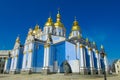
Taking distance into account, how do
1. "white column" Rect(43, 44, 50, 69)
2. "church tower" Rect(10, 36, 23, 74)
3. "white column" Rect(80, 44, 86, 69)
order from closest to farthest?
"white column" Rect(80, 44, 86, 69)
"white column" Rect(43, 44, 50, 69)
"church tower" Rect(10, 36, 23, 74)

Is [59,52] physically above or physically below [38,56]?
above

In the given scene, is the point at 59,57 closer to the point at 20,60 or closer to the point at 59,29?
the point at 59,29

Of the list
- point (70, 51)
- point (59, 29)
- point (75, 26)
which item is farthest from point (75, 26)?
point (70, 51)

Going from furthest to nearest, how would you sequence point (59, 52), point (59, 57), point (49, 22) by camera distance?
point (49, 22) → point (59, 52) → point (59, 57)

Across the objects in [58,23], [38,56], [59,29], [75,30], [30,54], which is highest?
[58,23]

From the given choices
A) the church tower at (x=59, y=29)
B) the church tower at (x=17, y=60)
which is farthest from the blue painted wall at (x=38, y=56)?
the church tower at (x=59, y=29)

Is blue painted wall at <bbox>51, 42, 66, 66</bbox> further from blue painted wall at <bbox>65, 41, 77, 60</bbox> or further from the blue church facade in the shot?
blue painted wall at <bbox>65, 41, 77, 60</bbox>

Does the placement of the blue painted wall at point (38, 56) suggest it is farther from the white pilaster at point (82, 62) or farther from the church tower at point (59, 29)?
the white pilaster at point (82, 62)

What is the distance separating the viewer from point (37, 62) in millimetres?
35094

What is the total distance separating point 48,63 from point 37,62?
4.53 m

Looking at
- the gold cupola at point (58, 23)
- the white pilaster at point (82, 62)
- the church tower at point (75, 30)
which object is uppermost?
the gold cupola at point (58, 23)

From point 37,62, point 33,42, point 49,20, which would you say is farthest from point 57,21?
point 37,62

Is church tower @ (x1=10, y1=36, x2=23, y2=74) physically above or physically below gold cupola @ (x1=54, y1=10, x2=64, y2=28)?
below

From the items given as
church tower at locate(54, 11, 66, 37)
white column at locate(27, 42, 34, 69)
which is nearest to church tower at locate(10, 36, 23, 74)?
white column at locate(27, 42, 34, 69)
